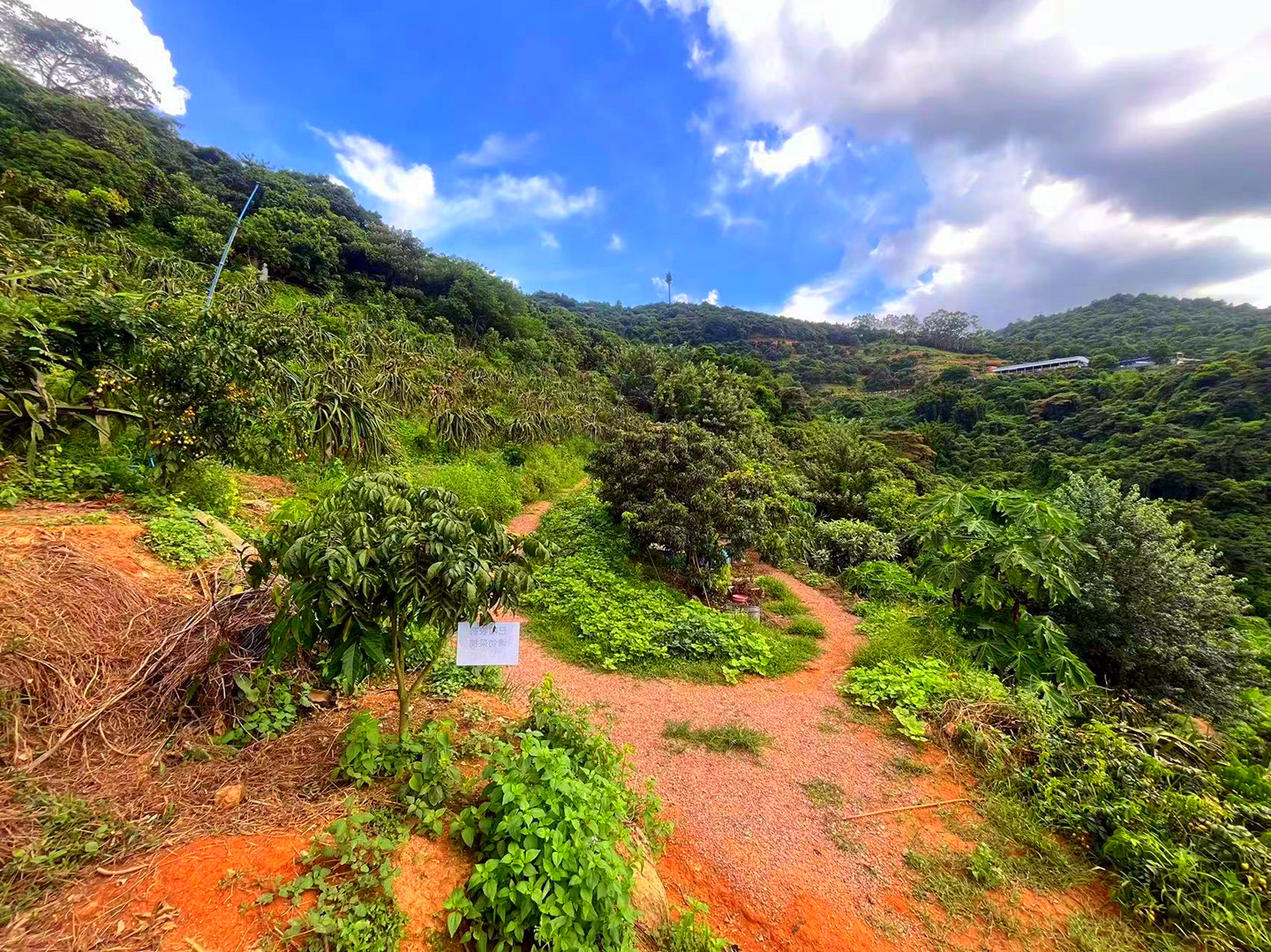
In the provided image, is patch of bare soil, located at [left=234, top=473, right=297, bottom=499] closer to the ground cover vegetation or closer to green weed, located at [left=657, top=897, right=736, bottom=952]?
the ground cover vegetation

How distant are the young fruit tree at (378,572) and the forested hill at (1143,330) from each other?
198 feet

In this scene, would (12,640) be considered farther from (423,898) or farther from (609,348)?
(609,348)

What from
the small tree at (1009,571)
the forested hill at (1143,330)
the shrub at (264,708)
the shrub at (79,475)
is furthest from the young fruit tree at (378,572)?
the forested hill at (1143,330)

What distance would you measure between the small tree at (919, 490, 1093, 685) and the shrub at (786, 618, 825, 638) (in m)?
2.20

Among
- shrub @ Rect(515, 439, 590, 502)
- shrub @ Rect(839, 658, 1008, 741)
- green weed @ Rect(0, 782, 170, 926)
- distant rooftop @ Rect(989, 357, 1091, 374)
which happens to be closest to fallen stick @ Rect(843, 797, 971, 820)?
shrub @ Rect(839, 658, 1008, 741)

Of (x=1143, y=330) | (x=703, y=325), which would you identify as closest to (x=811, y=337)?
(x=703, y=325)

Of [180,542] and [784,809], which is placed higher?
[180,542]

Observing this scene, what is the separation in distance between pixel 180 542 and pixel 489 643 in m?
3.50

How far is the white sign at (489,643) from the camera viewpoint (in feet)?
10.4

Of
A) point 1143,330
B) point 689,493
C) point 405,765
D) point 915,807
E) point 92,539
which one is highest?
point 1143,330

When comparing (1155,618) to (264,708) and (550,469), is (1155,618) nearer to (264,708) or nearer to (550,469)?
(264,708)

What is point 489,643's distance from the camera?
3244 mm

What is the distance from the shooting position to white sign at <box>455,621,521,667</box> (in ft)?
10.4

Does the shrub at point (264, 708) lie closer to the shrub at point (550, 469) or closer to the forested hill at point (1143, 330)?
the shrub at point (550, 469)
